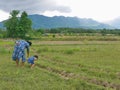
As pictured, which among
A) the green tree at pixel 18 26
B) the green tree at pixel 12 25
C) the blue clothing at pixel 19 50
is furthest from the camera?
the green tree at pixel 12 25

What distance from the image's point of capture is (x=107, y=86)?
11.3 meters

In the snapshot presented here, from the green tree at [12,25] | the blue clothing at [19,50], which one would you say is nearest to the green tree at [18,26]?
the green tree at [12,25]

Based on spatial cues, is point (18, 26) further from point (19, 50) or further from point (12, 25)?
point (19, 50)

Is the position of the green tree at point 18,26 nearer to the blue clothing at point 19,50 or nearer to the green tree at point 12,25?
the green tree at point 12,25

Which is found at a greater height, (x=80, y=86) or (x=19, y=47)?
(x=19, y=47)

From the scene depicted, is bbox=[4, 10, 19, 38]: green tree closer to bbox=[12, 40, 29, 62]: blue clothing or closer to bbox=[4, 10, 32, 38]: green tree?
bbox=[4, 10, 32, 38]: green tree

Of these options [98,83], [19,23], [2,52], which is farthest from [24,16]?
[98,83]

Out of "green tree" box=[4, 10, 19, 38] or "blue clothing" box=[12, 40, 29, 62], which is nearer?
"blue clothing" box=[12, 40, 29, 62]

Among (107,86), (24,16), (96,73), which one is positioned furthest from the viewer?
(24,16)

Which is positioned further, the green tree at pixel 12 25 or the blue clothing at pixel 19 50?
the green tree at pixel 12 25

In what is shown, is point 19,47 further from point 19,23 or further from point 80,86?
point 19,23

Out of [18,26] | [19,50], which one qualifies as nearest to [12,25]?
[18,26]

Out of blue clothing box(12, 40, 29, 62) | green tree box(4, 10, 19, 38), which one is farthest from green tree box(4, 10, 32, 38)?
blue clothing box(12, 40, 29, 62)

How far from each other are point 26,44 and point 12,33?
218 ft
